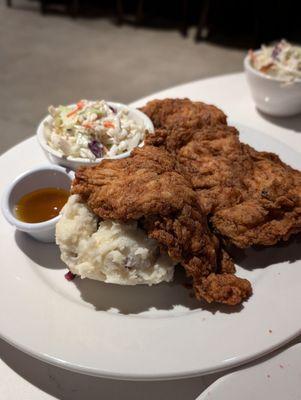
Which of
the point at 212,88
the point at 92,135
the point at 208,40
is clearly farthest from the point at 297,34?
the point at 92,135

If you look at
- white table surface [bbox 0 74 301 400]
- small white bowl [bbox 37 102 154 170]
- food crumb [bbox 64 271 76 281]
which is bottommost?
white table surface [bbox 0 74 301 400]

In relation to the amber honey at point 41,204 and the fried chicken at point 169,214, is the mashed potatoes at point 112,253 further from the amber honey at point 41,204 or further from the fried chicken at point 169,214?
the amber honey at point 41,204

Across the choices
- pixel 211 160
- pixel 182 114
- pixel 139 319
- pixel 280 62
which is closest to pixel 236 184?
pixel 211 160

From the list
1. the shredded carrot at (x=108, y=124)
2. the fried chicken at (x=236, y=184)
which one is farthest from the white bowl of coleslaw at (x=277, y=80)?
the shredded carrot at (x=108, y=124)

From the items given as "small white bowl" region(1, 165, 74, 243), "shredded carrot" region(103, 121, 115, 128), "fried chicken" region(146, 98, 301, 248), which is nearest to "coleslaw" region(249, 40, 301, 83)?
"fried chicken" region(146, 98, 301, 248)

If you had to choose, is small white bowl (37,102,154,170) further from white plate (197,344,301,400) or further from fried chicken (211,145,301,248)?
white plate (197,344,301,400)

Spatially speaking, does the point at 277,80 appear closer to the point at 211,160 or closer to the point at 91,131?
the point at 211,160
